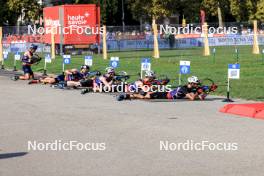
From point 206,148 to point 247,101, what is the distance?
779cm

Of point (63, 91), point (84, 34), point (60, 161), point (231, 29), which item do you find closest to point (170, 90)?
point (63, 91)

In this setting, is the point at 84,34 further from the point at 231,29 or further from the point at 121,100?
the point at 121,100

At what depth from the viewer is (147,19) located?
89.8 meters

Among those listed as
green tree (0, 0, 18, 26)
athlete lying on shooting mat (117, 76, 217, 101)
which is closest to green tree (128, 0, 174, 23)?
green tree (0, 0, 18, 26)

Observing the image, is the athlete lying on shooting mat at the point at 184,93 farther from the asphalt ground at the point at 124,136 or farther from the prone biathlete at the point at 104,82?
the prone biathlete at the point at 104,82

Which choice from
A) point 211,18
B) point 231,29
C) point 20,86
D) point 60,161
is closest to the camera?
point 60,161
